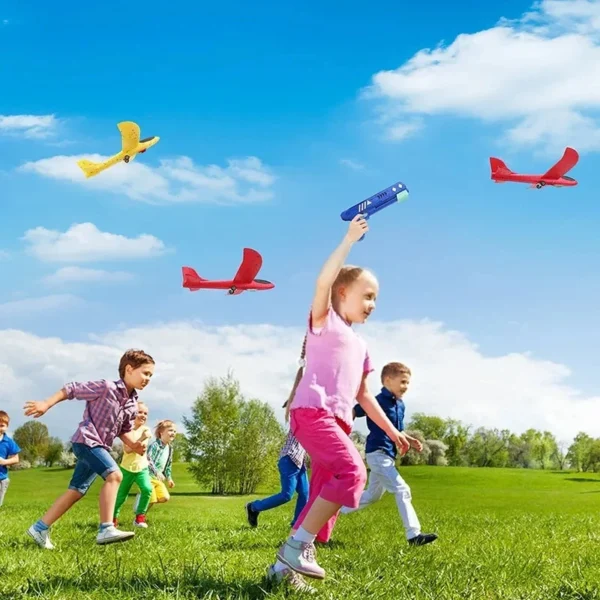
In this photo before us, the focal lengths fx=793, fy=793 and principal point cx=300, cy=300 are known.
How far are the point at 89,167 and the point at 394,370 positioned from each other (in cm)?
1770

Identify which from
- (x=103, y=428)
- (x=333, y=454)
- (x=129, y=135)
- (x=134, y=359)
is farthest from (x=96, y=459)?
(x=129, y=135)

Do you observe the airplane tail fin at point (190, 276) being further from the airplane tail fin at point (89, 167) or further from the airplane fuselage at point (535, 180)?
the airplane fuselage at point (535, 180)

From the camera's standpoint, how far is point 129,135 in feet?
74.9

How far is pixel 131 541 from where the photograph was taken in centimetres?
812

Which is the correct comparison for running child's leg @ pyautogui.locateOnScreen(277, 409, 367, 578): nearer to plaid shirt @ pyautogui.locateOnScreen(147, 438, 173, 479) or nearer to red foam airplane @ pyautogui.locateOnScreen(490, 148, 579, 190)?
plaid shirt @ pyautogui.locateOnScreen(147, 438, 173, 479)

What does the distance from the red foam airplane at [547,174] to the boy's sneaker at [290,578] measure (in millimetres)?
18727

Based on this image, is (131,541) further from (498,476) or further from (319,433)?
(498,476)

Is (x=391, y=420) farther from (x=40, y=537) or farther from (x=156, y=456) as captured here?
(x=156, y=456)

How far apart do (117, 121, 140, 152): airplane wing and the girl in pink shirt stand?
18866 millimetres

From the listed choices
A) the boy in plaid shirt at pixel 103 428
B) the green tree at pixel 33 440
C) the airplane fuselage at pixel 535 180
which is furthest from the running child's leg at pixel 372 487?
the green tree at pixel 33 440

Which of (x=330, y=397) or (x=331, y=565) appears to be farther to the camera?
(x=331, y=565)

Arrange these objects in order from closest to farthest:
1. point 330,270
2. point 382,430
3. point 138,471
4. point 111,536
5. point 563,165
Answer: point 330,270
point 111,536
point 382,430
point 138,471
point 563,165

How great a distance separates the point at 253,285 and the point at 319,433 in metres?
16.7

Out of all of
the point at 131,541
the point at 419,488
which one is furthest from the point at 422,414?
the point at 131,541
